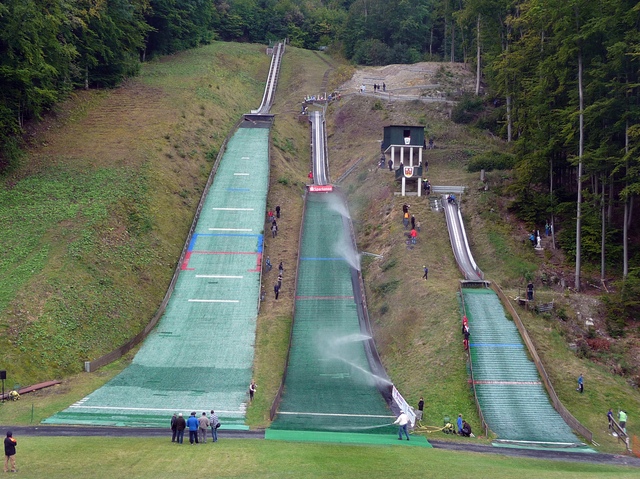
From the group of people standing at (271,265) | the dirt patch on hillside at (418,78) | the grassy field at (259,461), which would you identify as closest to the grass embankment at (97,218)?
the group of people standing at (271,265)

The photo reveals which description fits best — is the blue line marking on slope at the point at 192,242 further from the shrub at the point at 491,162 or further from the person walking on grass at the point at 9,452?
the person walking on grass at the point at 9,452

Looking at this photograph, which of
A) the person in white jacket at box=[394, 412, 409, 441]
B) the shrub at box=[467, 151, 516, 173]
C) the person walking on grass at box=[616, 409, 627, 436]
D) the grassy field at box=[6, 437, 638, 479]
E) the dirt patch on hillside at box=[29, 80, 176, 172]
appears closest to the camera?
the grassy field at box=[6, 437, 638, 479]

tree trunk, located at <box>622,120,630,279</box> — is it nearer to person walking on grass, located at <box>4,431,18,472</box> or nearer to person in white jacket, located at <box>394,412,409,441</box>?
person in white jacket, located at <box>394,412,409,441</box>

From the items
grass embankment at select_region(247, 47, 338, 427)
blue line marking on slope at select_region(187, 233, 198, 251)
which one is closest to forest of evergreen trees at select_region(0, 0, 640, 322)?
blue line marking on slope at select_region(187, 233, 198, 251)

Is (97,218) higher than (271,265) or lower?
higher

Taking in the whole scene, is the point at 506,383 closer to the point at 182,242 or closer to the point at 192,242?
the point at 192,242

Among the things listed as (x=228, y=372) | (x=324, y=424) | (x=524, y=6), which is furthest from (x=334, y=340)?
(x=524, y=6)

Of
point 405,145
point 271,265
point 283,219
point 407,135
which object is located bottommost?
point 271,265

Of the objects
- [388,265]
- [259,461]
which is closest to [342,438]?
[259,461]
